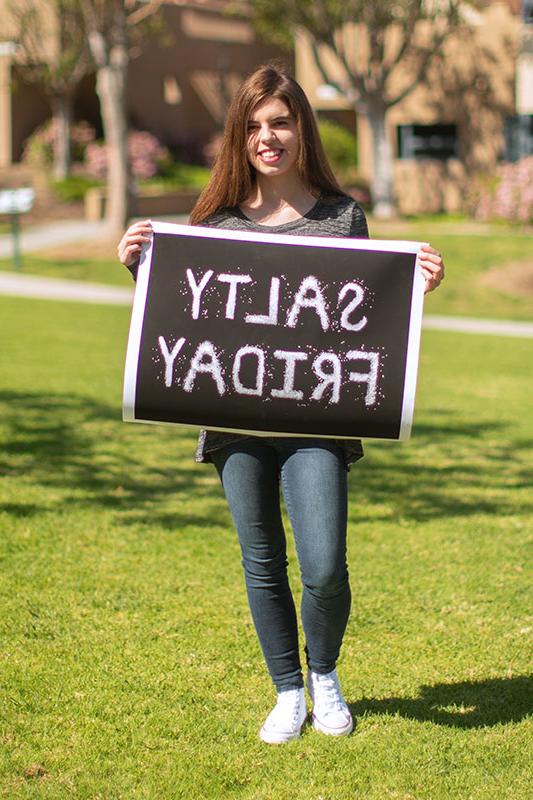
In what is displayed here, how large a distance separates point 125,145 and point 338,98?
14.1 meters

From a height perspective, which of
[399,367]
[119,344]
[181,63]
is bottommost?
[119,344]

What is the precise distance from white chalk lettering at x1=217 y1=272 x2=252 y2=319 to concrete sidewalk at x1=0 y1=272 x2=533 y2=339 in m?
14.4

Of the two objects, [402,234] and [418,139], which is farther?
[418,139]

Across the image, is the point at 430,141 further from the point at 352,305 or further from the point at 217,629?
the point at 352,305

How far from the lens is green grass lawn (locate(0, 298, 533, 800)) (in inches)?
155

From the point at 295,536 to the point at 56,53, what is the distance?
35.5 meters

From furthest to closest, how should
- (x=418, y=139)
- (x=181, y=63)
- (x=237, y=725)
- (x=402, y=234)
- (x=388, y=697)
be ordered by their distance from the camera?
(x=181, y=63), (x=418, y=139), (x=402, y=234), (x=388, y=697), (x=237, y=725)

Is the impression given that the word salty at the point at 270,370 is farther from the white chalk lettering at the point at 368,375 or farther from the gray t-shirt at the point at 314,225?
the gray t-shirt at the point at 314,225

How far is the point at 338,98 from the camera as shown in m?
39.4

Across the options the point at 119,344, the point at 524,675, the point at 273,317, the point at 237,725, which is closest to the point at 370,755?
the point at 237,725

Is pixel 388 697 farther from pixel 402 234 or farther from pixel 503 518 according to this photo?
pixel 402 234

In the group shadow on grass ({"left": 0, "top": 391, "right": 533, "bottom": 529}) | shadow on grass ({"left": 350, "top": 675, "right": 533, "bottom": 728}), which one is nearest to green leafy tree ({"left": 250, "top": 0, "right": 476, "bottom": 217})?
shadow on grass ({"left": 0, "top": 391, "right": 533, "bottom": 529})

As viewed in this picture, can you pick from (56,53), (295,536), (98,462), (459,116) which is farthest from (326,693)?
(56,53)

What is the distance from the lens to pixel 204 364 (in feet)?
13.2
